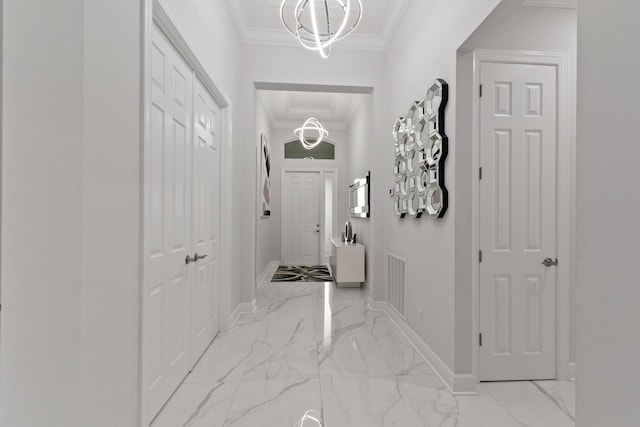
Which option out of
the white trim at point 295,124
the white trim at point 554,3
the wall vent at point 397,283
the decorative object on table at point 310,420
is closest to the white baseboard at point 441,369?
the wall vent at point 397,283

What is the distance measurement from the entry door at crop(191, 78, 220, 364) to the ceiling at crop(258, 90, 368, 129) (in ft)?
8.79

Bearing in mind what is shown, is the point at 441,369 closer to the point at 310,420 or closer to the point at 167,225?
the point at 310,420

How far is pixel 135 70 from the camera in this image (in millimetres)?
1348

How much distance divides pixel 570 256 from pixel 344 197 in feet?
16.6

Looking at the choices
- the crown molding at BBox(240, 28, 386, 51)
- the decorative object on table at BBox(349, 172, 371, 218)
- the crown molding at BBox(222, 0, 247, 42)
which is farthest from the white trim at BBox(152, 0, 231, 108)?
the decorative object on table at BBox(349, 172, 371, 218)

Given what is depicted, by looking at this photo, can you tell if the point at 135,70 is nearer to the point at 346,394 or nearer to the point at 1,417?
the point at 1,417

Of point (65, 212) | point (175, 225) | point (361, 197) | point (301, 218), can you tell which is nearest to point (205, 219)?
point (175, 225)

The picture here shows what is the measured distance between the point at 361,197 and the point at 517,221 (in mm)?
2873

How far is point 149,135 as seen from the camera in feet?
4.89

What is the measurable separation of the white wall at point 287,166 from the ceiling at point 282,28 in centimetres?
339

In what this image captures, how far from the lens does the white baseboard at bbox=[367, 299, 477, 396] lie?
6.57ft

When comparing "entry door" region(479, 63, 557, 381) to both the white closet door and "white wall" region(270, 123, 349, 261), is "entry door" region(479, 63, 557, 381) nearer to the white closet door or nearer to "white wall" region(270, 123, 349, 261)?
the white closet door

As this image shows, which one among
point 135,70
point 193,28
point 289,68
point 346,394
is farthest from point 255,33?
point 346,394

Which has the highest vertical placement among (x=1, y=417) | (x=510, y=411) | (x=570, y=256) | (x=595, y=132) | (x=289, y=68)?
(x=289, y=68)
